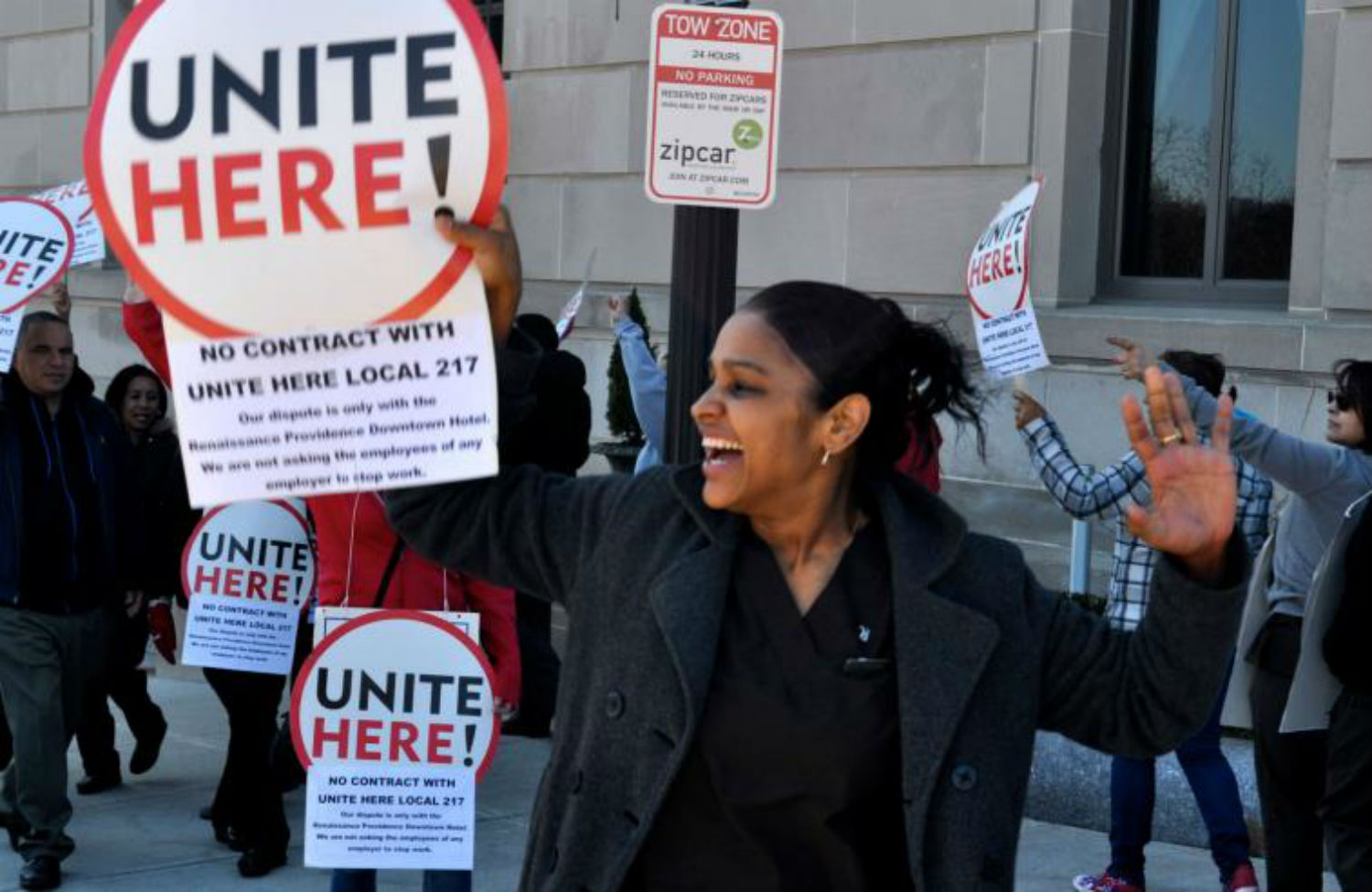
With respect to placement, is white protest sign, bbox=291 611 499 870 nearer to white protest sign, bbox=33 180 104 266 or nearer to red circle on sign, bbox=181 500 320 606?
red circle on sign, bbox=181 500 320 606

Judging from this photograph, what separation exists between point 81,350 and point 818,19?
7.90 metres

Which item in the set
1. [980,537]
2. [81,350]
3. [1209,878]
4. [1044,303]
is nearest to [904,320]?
[980,537]

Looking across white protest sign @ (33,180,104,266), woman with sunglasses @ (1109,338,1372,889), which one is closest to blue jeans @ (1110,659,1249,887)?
woman with sunglasses @ (1109,338,1372,889)

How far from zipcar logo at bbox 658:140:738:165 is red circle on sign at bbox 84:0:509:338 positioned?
356cm

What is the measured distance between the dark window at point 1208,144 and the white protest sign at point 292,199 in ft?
25.1

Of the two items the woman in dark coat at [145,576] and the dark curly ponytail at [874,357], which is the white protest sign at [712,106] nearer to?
the woman in dark coat at [145,576]

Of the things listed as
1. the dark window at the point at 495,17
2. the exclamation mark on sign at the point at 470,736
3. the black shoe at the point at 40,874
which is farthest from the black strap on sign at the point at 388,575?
the dark window at the point at 495,17

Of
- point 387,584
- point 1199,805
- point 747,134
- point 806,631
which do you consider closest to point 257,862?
point 387,584

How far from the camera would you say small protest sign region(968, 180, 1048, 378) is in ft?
24.1

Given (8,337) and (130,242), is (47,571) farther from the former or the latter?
(130,242)

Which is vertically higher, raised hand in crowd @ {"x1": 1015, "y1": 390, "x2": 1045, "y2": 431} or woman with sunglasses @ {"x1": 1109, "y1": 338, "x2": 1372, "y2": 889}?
raised hand in crowd @ {"x1": 1015, "y1": 390, "x2": 1045, "y2": 431}

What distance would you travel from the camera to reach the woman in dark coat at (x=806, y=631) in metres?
2.87

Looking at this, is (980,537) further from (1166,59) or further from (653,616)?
(1166,59)

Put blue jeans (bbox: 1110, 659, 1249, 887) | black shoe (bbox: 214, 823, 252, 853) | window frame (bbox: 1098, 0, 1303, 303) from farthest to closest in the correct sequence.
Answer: window frame (bbox: 1098, 0, 1303, 303)
black shoe (bbox: 214, 823, 252, 853)
blue jeans (bbox: 1110, 659, 1249, 887)
